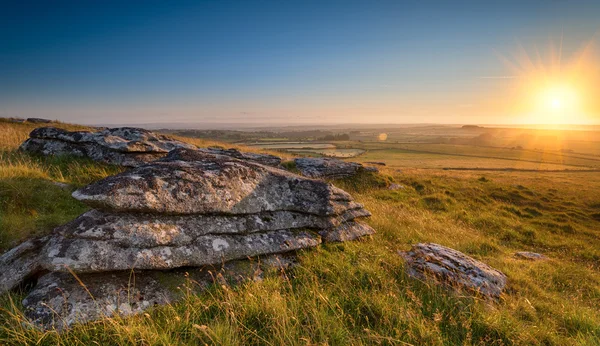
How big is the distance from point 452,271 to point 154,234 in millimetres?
5917

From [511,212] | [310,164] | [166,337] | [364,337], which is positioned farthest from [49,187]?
[511,212]

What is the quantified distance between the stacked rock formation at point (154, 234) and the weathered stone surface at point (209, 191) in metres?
0.02

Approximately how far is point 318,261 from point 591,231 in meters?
20.9

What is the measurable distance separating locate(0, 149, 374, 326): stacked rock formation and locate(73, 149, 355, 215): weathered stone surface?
0.7 inches

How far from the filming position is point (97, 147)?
466 inches

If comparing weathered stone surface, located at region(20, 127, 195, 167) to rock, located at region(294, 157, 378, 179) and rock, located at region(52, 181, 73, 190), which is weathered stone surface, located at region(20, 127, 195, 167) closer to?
rock, located at region(52, 181, 73, 190)

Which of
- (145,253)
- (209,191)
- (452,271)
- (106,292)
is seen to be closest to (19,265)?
(106,292)

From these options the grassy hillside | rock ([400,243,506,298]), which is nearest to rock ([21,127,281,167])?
the grassy hillside

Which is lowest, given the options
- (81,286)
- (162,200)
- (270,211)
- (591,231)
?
(591,231)

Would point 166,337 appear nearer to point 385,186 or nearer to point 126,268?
point 126,268

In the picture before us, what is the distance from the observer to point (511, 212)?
17797mm

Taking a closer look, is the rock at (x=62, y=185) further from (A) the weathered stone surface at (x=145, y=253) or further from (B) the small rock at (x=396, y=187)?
(B) the small rock at (x=396, y=187)

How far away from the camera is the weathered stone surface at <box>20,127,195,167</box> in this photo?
11422mm

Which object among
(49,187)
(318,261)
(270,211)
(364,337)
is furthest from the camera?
(49,187)
